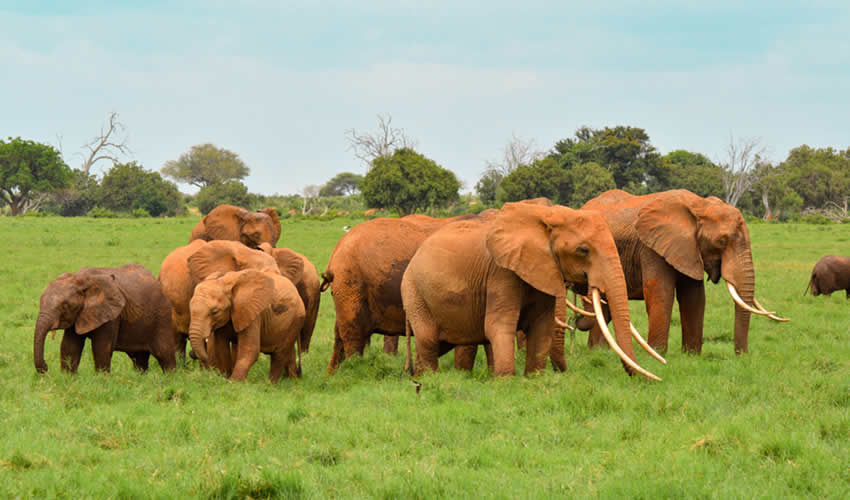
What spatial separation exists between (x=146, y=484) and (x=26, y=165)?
74396 mm

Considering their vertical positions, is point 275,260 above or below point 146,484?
above

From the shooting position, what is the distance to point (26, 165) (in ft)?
238

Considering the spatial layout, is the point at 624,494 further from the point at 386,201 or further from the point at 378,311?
the point at 386,201

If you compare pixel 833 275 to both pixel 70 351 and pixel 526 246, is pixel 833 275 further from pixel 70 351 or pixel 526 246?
pixel 70 351

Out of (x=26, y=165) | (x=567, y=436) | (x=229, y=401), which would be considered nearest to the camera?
(x=567, y=436)

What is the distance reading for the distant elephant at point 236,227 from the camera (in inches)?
624

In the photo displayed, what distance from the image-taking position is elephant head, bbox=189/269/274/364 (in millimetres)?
9445

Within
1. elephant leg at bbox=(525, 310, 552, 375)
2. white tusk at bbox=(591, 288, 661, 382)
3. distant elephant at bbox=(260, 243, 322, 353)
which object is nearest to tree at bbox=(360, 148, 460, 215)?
distant elephant at bbox=(260, 243, 322, 353)

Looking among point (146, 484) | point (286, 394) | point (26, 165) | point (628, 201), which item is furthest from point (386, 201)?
point (146, 484)

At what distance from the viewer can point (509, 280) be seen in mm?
9227

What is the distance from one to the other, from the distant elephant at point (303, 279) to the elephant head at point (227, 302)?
198 cm

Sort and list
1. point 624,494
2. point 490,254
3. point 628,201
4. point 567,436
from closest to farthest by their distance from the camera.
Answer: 1. point 624,494
2. point 567,436
3. point 490,254
4. point 628,201

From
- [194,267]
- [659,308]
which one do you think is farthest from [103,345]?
[659,308]

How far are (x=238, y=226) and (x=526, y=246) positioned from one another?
846 centimetres
